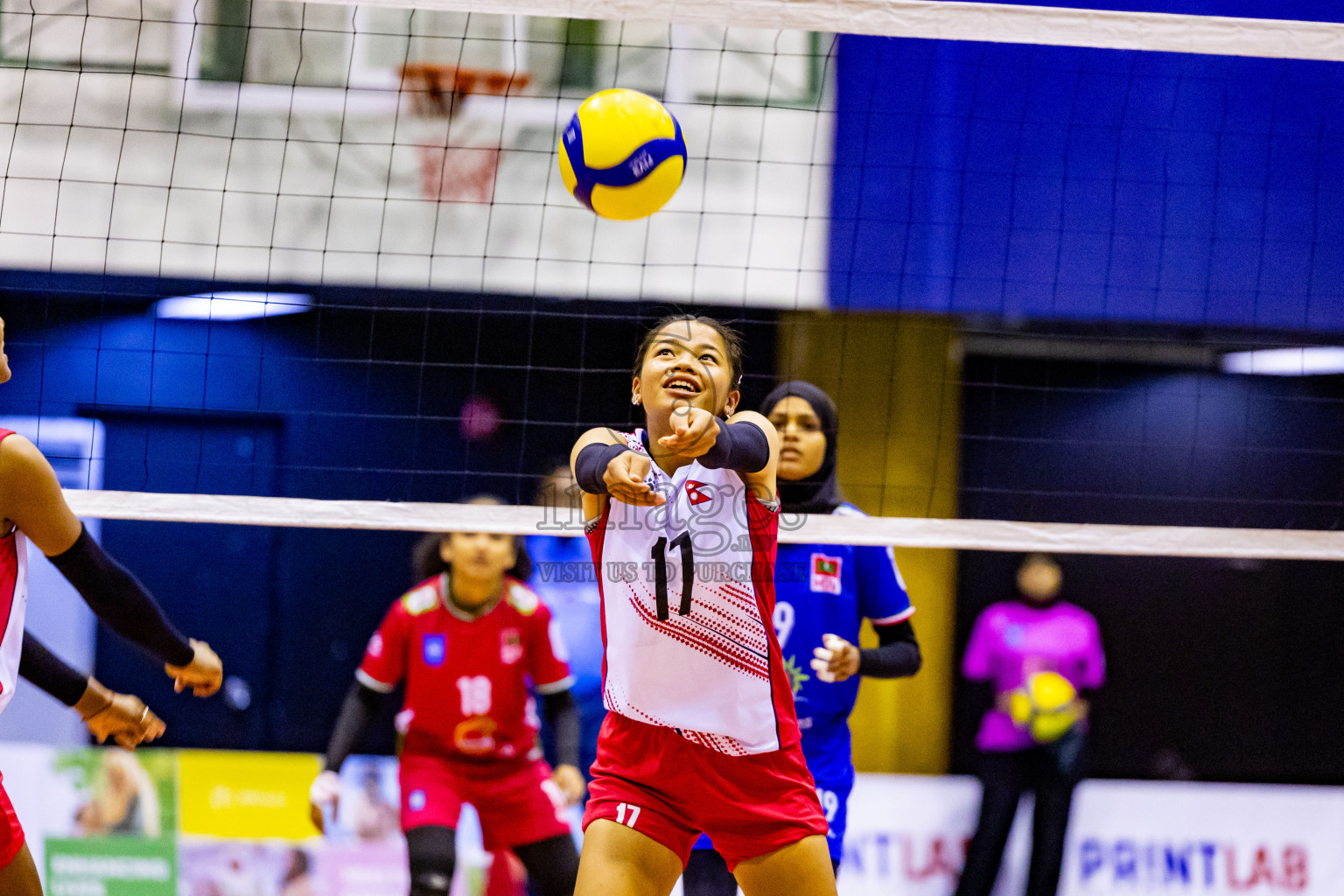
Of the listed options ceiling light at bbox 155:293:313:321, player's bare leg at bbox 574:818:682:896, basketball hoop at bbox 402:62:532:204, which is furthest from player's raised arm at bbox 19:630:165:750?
basketball hoop at bbox 402:62:532:204

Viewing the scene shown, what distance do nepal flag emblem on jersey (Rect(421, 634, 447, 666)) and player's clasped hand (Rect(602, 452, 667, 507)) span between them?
7.21 ft

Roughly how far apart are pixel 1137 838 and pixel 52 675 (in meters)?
4.68

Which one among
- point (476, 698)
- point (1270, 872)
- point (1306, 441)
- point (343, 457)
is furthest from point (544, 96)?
point (1270, 872)

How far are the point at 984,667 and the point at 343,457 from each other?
360 centimetres

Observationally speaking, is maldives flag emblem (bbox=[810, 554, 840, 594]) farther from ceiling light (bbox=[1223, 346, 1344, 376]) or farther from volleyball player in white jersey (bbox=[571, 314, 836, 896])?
ceiling light (bbox=[1223, 346, 1344, 376])

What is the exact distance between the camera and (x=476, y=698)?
4547mm

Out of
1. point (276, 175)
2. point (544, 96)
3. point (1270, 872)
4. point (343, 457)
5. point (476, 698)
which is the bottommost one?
point (1270, 872)

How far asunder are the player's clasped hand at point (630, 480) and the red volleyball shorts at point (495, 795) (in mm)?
2173

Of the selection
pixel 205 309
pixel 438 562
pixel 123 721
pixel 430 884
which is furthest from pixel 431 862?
pixel 205 309

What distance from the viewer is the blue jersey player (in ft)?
12.2

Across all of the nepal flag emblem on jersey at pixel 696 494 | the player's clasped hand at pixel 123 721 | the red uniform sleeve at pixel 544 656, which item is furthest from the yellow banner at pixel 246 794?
the nepal flag emblem on jersey at pixel 696 494

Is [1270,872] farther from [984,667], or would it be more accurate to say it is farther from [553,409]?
[553,409]

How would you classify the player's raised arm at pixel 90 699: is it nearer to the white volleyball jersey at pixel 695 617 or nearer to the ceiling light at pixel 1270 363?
the white volleyball jersey at pixel 695 617

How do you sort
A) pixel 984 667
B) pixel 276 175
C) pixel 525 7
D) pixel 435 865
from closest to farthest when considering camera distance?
pixel 525 7 → pixel 435 865 → pixel 984 667 → pixel 276 175
